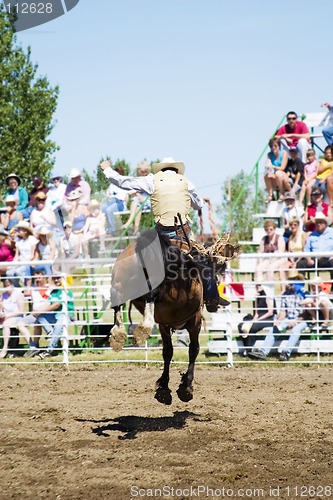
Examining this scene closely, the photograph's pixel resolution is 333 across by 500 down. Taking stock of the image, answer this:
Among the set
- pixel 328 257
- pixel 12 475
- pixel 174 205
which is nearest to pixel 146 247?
pixel 174 205

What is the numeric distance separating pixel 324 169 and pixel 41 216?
5.18 m

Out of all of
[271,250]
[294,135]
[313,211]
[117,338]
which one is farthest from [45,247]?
[117,338]

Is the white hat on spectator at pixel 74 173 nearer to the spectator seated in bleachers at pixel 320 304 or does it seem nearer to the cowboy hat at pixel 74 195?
the cowboy hat at pixel 74 195

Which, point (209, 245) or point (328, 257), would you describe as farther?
point (328, 257)

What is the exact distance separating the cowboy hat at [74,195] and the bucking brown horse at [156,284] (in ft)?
23.4

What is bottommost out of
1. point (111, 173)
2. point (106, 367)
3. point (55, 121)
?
point (106, 367)

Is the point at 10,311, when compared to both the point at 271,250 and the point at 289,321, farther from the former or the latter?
the point at 289,321

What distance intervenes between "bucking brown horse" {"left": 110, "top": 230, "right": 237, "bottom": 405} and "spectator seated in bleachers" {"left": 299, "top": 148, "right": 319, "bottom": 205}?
724cm

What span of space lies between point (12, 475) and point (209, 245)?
332cm

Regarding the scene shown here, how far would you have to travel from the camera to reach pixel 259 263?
12.2 metres

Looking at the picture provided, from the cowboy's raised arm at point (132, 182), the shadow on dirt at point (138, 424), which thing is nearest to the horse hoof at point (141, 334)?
the shadow on dirt at point (138, 424)

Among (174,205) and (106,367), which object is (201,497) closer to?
(174,205)

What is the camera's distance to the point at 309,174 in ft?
47.5

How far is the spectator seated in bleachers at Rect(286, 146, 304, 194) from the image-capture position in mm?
14641
